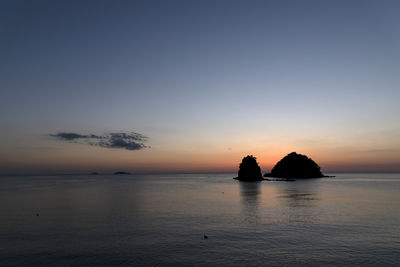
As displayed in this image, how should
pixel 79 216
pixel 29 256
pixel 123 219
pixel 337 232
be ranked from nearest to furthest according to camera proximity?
pixel 29 256 → pixel 337 232 → pixel 123 219 → pixel 79 216

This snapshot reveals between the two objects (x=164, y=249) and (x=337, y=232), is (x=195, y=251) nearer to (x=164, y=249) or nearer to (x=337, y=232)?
(x=164, y=249)

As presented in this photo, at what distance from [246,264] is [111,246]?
16.4 meters

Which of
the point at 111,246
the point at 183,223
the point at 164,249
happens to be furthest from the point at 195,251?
the point at 183,223

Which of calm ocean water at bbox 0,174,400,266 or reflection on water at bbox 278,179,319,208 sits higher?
reflection on water at bbox 278,179,319,208

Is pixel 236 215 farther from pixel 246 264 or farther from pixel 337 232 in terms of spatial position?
pixel 246 264

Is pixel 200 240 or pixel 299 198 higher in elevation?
pixel 299 198

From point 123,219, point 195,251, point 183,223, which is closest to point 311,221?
point 183,223

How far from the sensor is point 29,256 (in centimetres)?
3155

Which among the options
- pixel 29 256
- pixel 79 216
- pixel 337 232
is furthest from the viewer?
pixel 79 216

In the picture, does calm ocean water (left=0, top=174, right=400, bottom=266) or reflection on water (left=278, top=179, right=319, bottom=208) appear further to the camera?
reflection on water (left=278, top=179, right=319, bottom=208)

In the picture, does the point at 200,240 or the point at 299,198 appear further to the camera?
the point at 299,198

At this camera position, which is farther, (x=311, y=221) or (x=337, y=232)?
(x=311, y=221)

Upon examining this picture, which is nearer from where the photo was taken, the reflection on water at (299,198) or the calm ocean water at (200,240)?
the calm ocean water at (200,240)

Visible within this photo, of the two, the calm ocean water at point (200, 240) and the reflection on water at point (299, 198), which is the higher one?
the reflection on water at point (299, 198)
